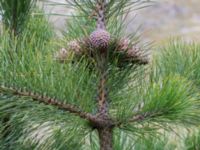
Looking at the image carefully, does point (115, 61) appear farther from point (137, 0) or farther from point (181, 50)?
point (181, 50)

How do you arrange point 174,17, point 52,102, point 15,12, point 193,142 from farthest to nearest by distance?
point 174,17
point 193,142
point 15,12
point 52,102

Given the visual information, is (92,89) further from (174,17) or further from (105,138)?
(174,17)

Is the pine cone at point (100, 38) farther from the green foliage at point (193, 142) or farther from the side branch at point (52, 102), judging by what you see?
the green foliage at point (193, 142)

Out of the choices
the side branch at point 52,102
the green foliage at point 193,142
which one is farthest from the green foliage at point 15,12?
the green foliage at point 193,142

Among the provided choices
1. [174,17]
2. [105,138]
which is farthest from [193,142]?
[174,17]

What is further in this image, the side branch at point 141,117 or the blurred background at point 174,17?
the blurred background at point 174,17
